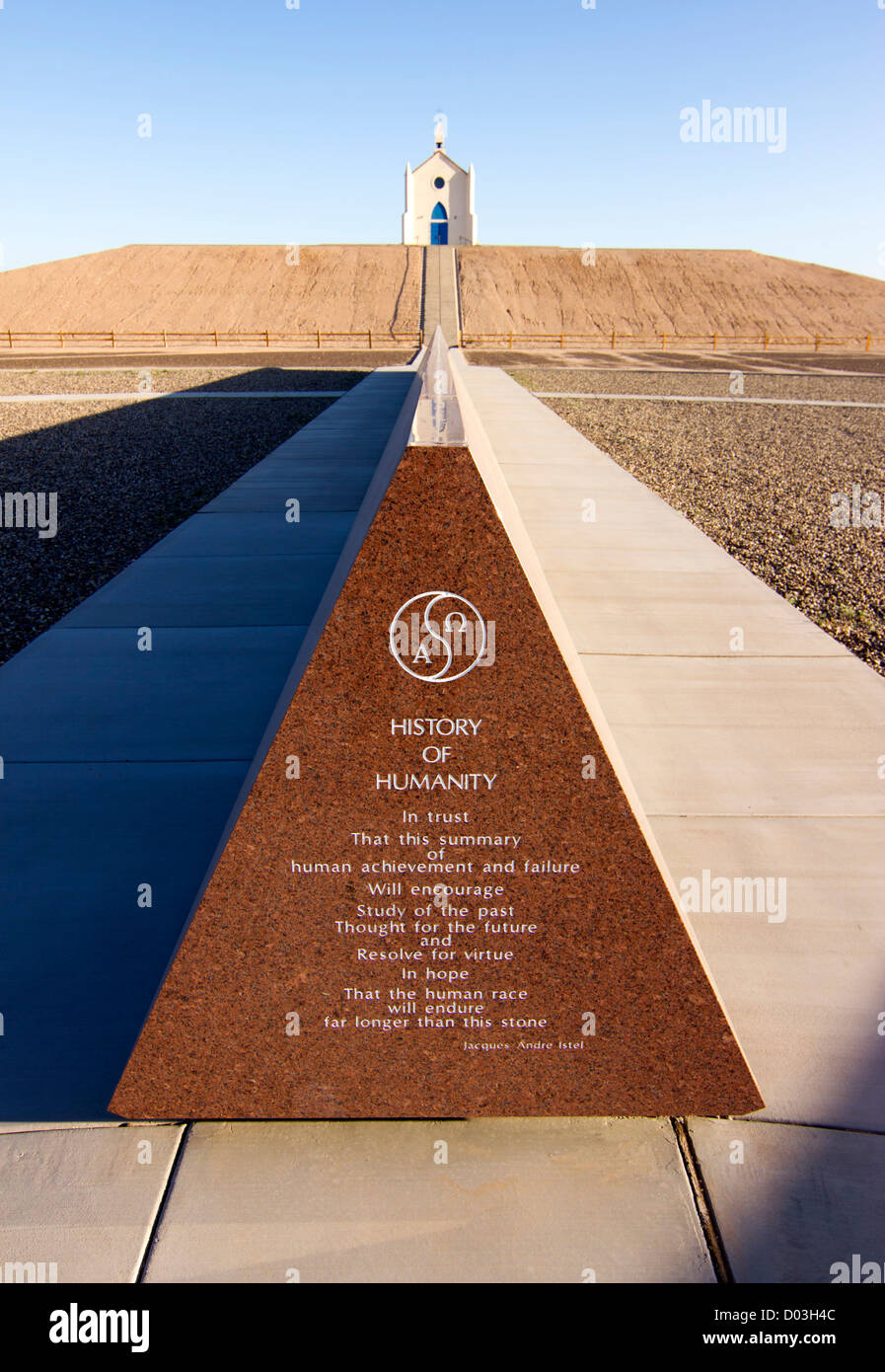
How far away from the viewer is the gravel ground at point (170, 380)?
23.0m

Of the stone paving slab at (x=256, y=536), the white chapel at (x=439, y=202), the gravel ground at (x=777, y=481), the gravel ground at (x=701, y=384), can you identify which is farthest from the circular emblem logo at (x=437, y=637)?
the white chapel at (x=439, y=202)

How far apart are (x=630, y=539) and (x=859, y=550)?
2.30 metres

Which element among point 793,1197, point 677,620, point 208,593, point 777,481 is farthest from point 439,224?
point 793,1197

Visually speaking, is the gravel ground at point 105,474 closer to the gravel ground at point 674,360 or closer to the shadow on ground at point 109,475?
the shadow on ground at point 109,475

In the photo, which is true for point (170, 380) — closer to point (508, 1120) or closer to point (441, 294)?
point (508, 1120)

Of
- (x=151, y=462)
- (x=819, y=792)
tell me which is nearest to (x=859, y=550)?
(x=819, y=792)

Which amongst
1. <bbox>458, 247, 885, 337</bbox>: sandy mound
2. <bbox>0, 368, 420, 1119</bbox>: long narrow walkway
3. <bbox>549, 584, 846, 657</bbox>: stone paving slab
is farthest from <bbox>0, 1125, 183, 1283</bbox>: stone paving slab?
<bbox>458, 247, 885, 337</bbox>: sandy mound

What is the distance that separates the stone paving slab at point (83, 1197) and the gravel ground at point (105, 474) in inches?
165

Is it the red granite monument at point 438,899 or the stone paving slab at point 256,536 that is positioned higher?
the stone paving slab at point 256,536

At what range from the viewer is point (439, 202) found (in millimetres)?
76000

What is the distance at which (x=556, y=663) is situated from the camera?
8.16 ft

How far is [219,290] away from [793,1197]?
6261 centimetres

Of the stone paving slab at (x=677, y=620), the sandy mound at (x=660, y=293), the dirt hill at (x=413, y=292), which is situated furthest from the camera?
the sandy mound at (x=660, y=293)
